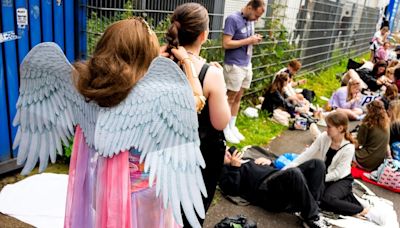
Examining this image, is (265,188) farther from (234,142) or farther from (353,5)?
(353,5)

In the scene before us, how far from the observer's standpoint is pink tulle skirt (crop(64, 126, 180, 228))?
1.63 m

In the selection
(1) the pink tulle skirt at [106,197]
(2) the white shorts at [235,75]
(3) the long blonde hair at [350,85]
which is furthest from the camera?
(3) the long blonde hair at [350,85]

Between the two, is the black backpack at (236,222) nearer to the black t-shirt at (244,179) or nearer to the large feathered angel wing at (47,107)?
the black t-shirt at (244,179)

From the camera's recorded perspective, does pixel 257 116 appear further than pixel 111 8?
Yes

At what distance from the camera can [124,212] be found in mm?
1644

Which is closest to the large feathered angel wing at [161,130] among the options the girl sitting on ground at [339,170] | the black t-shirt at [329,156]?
the girl sitting on ground at [339,170]

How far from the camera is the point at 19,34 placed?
3104mm

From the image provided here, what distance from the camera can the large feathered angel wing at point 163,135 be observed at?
145 centimetres

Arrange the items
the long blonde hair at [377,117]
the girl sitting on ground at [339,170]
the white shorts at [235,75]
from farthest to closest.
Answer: the white shorts at [235,75] → the long blonde hair at [377,117] → the girl sitting on ground at [339,170]

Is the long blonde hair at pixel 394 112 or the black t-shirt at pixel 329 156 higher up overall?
the long blonde hair at pixel 394 112

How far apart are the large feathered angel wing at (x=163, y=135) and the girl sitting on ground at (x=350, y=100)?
5.49m

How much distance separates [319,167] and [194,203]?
85.1 inches

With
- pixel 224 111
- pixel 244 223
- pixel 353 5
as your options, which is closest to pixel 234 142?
pixel 244 223

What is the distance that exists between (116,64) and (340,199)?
2.88m
